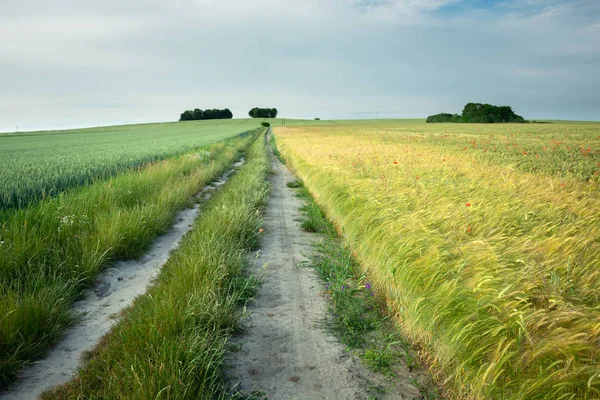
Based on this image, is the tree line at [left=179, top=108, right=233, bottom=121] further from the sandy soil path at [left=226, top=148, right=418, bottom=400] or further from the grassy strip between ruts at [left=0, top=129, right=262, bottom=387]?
the sandy soil path at [left=226, top=148, right=418, bottom=400]

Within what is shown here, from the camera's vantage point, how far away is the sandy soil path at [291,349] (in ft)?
7.89

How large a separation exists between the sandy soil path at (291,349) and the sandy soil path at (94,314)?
52.3 inches

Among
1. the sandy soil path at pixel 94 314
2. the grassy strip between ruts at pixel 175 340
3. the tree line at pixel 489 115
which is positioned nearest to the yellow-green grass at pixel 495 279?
the grassy strip between ruts at pixel 175 340

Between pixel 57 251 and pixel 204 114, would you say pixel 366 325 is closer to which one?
pixel 57 251

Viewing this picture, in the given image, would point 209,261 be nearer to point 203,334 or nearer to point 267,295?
point 267,295

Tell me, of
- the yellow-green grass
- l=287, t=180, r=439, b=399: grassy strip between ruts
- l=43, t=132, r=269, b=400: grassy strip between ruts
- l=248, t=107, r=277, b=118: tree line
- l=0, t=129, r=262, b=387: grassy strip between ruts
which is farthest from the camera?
l=248, t=107, r=277, b=118: tree line

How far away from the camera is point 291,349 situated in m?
2.84

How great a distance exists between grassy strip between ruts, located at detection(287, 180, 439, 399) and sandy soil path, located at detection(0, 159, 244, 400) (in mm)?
2221

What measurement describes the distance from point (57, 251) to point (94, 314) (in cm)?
125

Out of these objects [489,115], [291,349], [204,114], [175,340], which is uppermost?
[204,114]

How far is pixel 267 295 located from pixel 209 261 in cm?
76

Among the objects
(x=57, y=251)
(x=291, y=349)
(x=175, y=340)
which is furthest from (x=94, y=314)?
(x=291, y=349)

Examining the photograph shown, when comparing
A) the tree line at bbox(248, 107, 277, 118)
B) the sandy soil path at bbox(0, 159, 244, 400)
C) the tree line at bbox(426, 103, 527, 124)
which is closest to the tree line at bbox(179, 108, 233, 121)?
the tree line at bbox(248, 107, 277, 118)

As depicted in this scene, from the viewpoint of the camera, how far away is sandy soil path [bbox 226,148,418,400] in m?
2.41
